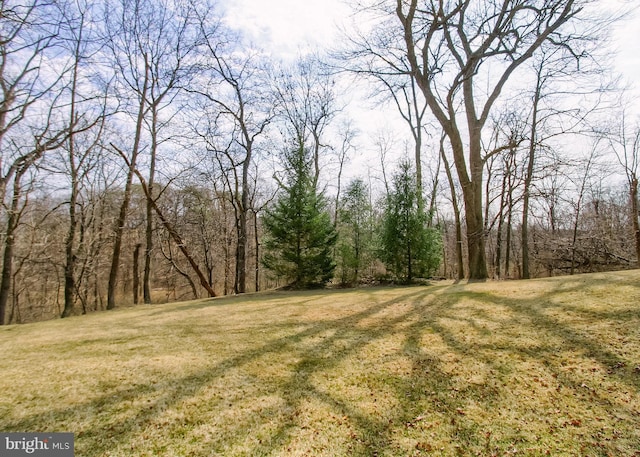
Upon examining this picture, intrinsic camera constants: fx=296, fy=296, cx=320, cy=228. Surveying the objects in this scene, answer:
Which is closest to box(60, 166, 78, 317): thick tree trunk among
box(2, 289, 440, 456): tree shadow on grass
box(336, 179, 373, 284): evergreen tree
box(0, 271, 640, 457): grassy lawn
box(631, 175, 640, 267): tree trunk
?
box(0, 271, 640, 457): grassy lawn

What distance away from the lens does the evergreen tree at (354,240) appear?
496 inches

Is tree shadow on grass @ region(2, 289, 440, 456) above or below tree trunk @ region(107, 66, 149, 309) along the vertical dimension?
below

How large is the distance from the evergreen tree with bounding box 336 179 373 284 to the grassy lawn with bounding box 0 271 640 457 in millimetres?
Answer: 7786

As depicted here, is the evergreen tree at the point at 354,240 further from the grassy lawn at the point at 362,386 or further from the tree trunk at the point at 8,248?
the tree trunk at the point at 8,248

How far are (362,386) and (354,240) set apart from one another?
10.6 metres

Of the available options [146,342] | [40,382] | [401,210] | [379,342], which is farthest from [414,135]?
[40,382]

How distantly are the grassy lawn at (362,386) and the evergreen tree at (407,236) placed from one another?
19.2 ft

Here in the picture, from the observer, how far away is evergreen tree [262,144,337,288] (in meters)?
11.7

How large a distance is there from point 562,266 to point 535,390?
18297mm

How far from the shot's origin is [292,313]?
6031 millimetres

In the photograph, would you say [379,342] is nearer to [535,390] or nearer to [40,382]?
[535,390]

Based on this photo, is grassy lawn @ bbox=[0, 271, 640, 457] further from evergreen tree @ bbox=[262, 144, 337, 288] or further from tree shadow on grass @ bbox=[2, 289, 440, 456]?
evergreen tree @ bbox=[262, 144, 337, 288]

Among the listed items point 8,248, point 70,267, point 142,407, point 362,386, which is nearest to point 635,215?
point 362,386

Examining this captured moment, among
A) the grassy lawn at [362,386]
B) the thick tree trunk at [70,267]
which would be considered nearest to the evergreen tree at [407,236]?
the grassy lawn at [362,386]
